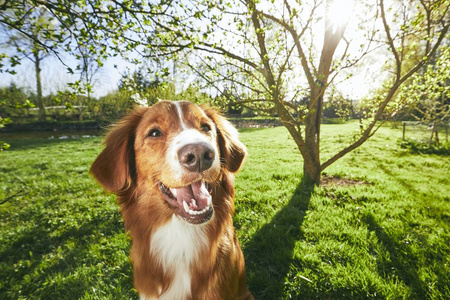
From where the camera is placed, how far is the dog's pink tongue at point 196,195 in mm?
1951

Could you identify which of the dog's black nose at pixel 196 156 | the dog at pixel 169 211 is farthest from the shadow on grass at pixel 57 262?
the dog's black nose at pixel 196 156

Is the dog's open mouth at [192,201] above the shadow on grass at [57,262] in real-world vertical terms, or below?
above

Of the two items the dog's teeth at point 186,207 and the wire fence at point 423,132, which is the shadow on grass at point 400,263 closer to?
the dog's teeth at point 186,207

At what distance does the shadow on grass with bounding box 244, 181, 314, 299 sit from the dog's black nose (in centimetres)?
188

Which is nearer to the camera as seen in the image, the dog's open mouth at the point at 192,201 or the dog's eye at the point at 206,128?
the dog's open mouth at the point at 192,201

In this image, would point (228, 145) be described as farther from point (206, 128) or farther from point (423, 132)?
point (423, 132)

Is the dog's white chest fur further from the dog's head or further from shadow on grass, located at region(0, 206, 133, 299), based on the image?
shadow on grass, located at region(0, 206, 133, 299)

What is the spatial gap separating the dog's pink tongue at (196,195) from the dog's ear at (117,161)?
0.56 meters

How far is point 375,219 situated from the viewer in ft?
13.0

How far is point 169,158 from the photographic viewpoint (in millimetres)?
1784

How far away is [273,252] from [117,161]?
2.40 meters

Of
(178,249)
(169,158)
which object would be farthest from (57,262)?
(169,158)

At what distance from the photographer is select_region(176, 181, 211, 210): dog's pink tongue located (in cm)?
195

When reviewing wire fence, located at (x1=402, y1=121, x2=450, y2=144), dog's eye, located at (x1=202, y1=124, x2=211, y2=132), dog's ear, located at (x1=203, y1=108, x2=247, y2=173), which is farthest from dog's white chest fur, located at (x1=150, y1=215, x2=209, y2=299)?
wire fence, located at (x1=402, y1=121, x2=450, y2=144)
